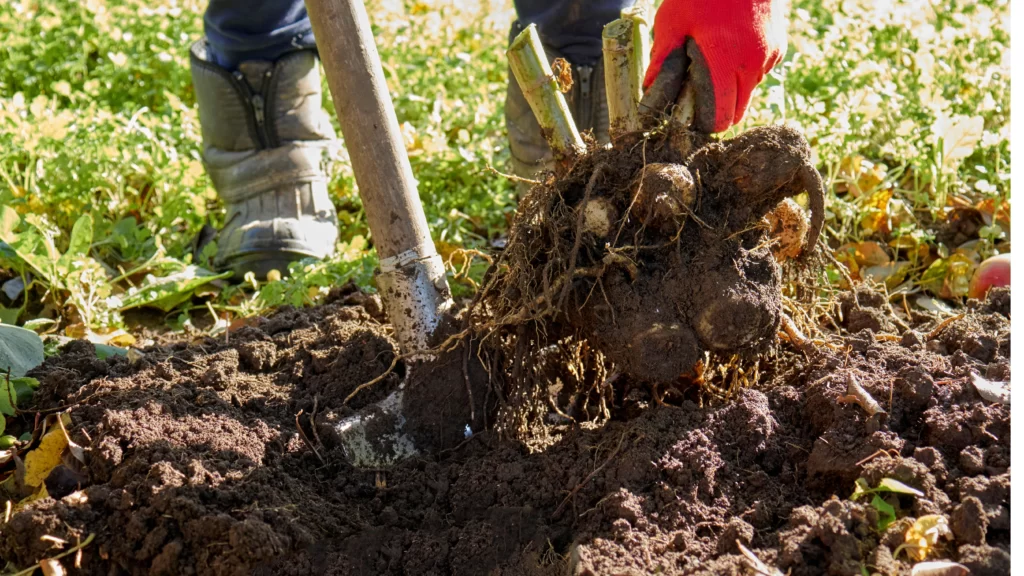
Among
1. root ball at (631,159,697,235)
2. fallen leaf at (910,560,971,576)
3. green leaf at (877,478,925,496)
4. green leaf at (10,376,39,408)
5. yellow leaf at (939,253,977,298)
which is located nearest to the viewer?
fallen leaf at (910,560,971,576)

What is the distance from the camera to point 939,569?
1443 mm

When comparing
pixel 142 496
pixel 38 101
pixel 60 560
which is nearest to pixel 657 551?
pixel 142 496

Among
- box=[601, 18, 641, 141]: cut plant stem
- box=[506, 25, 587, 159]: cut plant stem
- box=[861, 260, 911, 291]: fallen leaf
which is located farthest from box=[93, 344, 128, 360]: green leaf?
box=[861, 260, 911, 291]: fallen leaf

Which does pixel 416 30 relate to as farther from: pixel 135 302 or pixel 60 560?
pixel 60 560

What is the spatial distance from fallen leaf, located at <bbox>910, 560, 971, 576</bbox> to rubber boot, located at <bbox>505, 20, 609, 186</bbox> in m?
1.96

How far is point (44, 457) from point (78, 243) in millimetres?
1278

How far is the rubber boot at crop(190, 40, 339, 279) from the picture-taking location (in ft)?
11.0

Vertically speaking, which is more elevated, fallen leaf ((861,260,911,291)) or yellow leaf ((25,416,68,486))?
yellow leaf ((25,416,68,486))

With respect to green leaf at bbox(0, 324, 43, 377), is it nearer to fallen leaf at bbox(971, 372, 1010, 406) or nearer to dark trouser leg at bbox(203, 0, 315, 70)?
dark trouser leg at bbox(203, 0, 315, 70)

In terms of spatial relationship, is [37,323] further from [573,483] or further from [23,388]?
[573,483]

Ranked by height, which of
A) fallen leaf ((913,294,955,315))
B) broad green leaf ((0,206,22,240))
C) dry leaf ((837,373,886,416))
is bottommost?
fallen leaf ((913,294,955,315))

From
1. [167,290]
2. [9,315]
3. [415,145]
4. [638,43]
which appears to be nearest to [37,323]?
[9,315]

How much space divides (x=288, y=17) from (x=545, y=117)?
1.56m

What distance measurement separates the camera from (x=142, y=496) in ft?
5.88
